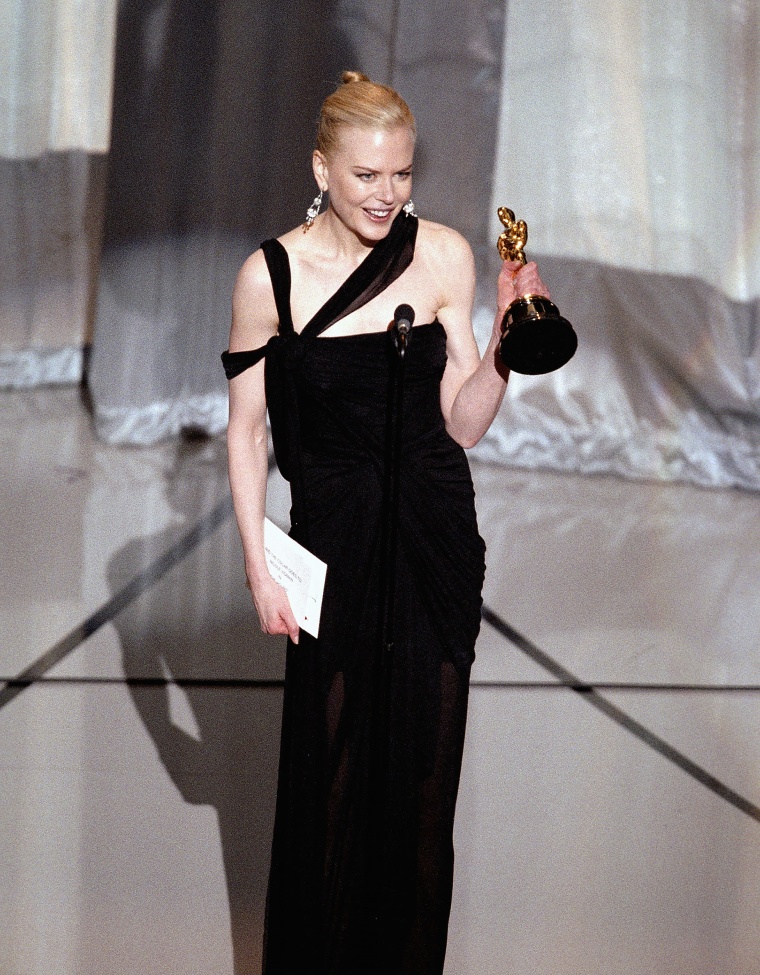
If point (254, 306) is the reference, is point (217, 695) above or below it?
below

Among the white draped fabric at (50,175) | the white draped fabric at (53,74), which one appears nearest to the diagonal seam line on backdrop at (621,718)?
the white draped fabric at (50,175)

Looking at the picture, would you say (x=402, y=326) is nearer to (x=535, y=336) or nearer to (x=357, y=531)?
(x=535, y=336)

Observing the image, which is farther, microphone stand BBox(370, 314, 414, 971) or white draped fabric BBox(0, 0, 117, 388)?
white draped fabric BBox(0, 0, 117, 388)

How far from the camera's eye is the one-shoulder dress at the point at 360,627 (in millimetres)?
2443

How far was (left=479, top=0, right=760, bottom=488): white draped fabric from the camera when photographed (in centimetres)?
687

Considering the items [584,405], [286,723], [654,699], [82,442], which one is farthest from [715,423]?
[286,723]

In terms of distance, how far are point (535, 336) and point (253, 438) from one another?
2.45ft

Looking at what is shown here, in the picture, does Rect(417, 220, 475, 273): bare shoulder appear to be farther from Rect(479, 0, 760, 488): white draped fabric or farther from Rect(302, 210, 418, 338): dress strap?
Rect(479, 0, 760, 488): white draped fabric

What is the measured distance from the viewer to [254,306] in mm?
2445

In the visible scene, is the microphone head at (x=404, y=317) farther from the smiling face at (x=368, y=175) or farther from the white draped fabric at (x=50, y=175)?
the white draped fabric at (x=50, y=175)

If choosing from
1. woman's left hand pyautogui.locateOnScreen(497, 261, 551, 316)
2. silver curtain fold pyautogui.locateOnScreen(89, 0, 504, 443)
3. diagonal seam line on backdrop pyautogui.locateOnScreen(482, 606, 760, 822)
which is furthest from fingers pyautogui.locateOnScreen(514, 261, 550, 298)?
silver curtain fold pyautogui.locateOnScreen(89, 0, 504, 443)

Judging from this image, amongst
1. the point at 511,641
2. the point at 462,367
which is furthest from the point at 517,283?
the point at 511,641

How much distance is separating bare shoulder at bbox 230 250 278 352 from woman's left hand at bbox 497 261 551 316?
477 millimetres

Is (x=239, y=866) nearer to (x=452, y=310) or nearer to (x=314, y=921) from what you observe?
(x=314, y=921)
